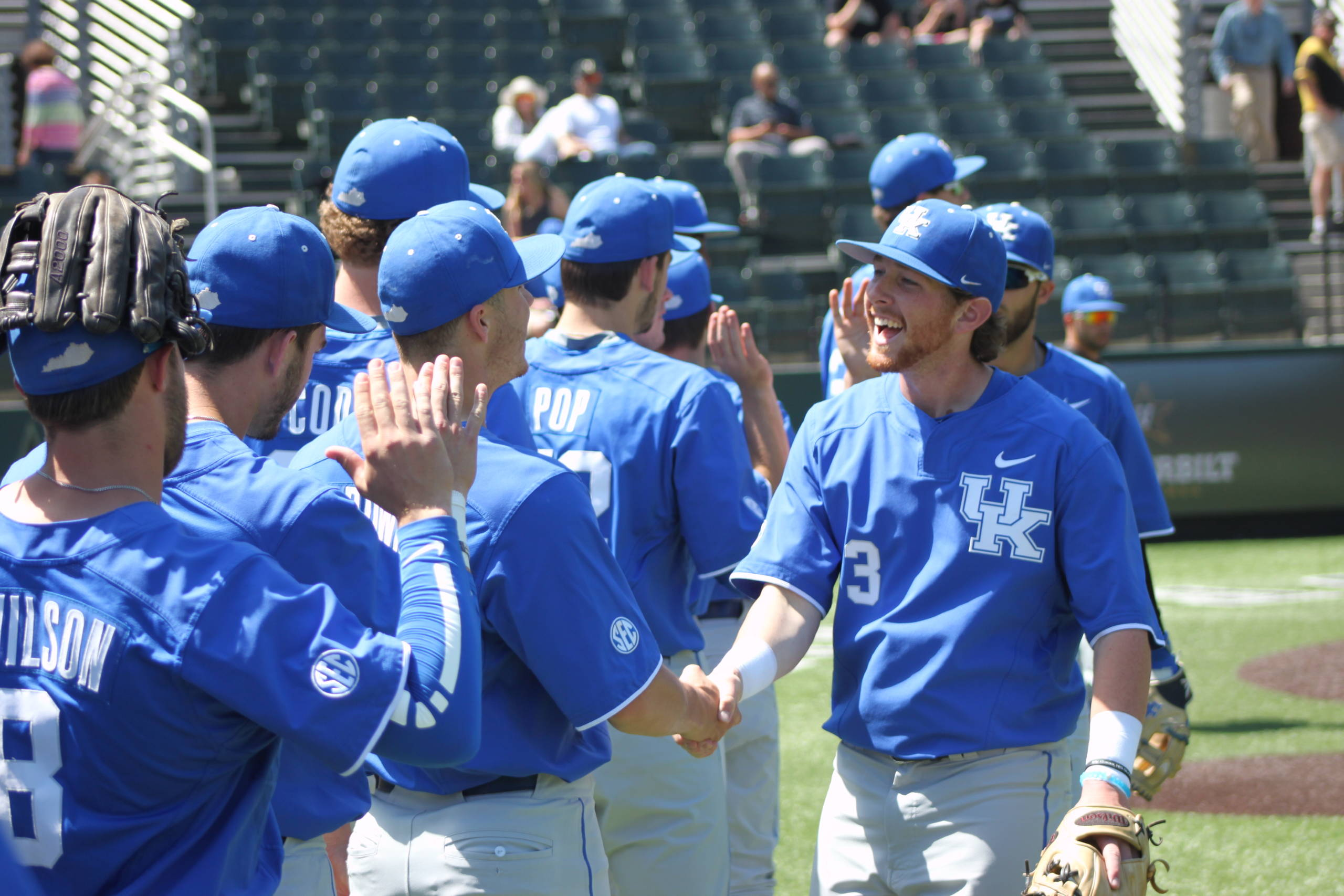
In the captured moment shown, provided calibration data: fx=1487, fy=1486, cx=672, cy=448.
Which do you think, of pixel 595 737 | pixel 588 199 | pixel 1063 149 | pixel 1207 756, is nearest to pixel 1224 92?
pixel 1063 149

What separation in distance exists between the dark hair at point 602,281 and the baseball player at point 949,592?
925 mm

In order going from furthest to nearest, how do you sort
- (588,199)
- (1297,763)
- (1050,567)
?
(1297,763), (588,199), (1050,567)

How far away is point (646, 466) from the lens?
3.86m

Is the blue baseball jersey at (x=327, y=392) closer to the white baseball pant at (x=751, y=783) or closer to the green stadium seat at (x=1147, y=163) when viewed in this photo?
the white baseball pant at (x=751, y=783)

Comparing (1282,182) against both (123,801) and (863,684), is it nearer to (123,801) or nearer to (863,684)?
(863,684)

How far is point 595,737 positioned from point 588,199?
1852mm

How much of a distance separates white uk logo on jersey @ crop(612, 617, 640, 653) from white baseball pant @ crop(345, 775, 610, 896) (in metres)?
0.31

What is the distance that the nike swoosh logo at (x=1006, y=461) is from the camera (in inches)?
123

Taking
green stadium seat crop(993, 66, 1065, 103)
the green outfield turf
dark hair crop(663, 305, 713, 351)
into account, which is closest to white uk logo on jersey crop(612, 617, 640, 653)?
dark hair crop(663, 305, 713, 351)

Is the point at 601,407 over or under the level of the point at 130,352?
under

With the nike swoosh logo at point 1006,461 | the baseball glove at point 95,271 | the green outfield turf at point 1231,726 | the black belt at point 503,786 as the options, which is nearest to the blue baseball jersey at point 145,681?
the baseball glove at point 95,271

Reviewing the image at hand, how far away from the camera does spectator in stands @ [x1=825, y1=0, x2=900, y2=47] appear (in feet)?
61.4

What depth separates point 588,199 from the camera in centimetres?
415

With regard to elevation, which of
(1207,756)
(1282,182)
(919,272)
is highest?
(919,272)
